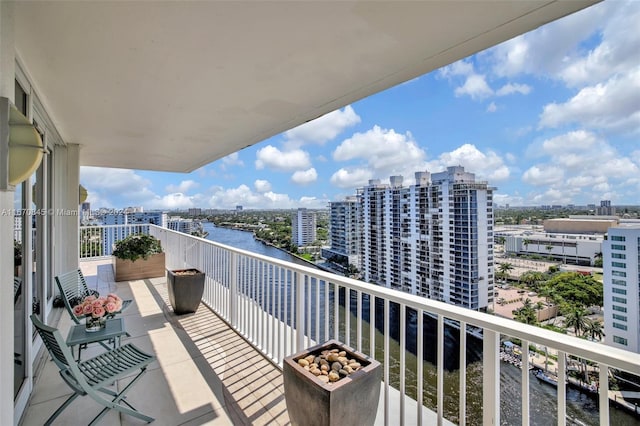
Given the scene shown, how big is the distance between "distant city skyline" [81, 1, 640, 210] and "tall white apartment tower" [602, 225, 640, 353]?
1.30m

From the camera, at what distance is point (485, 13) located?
5.00 ft

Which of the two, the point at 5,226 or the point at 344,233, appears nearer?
the point at 5,226

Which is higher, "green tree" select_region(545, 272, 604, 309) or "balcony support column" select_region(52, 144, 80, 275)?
"balcony support column" select_region(52, 144, 80, 275)

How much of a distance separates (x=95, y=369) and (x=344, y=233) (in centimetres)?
571

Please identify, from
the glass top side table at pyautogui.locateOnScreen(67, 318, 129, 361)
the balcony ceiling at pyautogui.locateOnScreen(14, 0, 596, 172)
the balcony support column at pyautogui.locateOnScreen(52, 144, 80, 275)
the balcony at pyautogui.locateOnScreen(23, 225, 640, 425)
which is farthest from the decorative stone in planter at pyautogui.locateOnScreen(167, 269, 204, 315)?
the balcony ceiling at pyautogui.locateOnScreen(14, 0, 596, 172)

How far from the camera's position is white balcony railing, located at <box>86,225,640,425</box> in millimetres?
1229

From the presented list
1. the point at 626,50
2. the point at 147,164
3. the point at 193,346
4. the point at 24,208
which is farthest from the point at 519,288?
the point at 147,164

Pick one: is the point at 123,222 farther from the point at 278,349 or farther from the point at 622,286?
the point at 622,286

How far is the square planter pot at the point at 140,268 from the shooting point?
582 cm

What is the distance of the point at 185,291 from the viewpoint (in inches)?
162

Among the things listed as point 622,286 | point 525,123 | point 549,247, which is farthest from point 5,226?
point 525,123

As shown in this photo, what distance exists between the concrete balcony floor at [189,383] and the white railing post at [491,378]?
1.38 metres

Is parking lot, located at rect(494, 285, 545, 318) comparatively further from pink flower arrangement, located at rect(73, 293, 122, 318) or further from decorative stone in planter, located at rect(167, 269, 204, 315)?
decorative stone in planter, located at rect(167, 269, 204, 315)

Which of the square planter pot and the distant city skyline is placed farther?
the square planter pot
